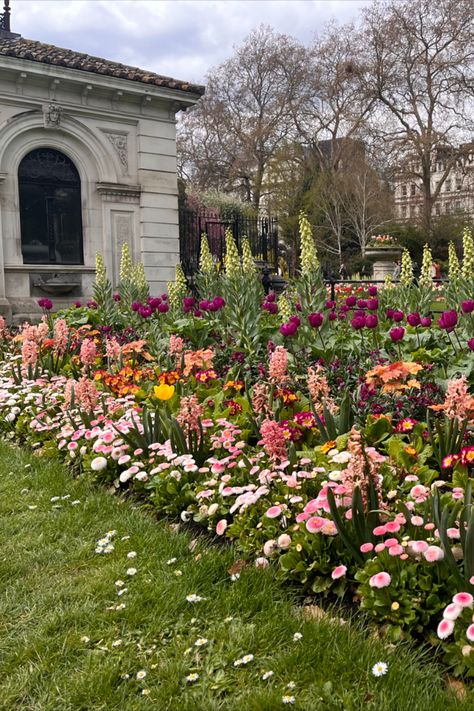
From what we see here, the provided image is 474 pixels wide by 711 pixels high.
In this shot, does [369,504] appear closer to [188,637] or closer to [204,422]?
[188,637]

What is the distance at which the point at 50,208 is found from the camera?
12875 millimetres

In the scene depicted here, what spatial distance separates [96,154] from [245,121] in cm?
2345

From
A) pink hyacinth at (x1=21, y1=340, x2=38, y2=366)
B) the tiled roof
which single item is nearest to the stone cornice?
the tiled roof

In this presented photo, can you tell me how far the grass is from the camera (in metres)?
1.92

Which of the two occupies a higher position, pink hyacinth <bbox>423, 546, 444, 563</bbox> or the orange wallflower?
the orange wallflower

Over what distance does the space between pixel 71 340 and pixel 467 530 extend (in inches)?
232

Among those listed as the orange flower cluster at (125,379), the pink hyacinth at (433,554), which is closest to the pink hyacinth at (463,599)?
the pink hyacinth at (433,554)

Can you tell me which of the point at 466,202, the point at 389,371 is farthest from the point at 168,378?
the point at 466,202

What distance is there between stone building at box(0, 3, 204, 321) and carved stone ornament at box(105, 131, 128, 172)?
0.07 feet

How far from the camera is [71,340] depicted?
23.6ft

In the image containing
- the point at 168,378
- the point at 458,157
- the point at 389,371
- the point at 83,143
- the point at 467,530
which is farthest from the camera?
the point at 458,157

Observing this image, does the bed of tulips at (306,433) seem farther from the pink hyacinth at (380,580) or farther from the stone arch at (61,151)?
the stone arch at (61,151)

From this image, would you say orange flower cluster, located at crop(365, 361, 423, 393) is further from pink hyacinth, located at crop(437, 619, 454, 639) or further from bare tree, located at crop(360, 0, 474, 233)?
bare tree, located at crop(360, 0, 474, 233)

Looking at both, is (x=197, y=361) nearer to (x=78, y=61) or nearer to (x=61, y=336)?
(x=61, y=336)
